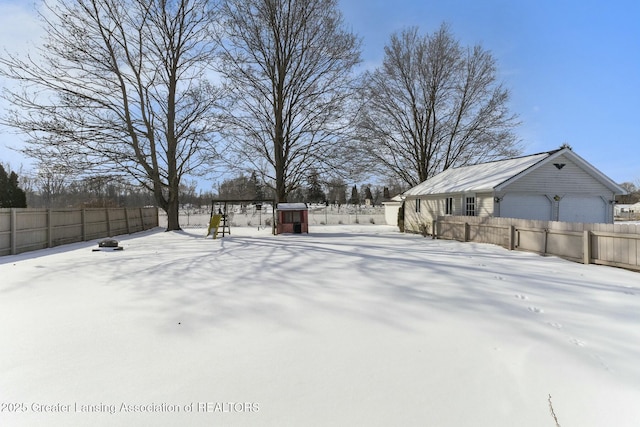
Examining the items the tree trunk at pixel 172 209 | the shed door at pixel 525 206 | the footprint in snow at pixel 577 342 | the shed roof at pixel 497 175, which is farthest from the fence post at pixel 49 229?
the shed door at pixel 525 206

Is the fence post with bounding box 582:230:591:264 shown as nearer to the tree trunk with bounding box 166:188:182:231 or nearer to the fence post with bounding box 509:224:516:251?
the fence post with bounding box 509:224:516:251

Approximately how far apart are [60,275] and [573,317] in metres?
9.41

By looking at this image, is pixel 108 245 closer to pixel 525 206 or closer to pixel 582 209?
pixel 525 206

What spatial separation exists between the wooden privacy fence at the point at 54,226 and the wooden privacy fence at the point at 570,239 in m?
16.9

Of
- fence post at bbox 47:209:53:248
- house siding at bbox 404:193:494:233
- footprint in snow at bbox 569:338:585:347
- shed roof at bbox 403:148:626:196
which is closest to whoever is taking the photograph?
footprint in snow at bbox 569:338:585:347

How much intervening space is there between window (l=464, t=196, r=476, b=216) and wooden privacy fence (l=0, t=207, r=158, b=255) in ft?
61.8

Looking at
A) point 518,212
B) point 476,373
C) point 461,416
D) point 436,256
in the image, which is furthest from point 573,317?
point 518,212

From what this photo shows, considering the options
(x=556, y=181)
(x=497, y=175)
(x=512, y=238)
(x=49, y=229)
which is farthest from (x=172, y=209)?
(x=556, y=181)

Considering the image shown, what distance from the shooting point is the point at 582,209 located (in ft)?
52.5

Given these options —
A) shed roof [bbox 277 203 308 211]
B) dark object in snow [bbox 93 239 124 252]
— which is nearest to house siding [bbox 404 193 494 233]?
shed roof [bbox 277 203 308 211]

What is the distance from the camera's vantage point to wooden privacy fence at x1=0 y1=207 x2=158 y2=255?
10.9m

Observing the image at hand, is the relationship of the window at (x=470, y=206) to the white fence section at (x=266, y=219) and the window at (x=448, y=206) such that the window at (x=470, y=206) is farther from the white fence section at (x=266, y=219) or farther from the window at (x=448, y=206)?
the white fence section at (x=266, y=219)

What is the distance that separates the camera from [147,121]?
18.4 meters

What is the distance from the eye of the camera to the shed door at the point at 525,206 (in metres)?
15.6
